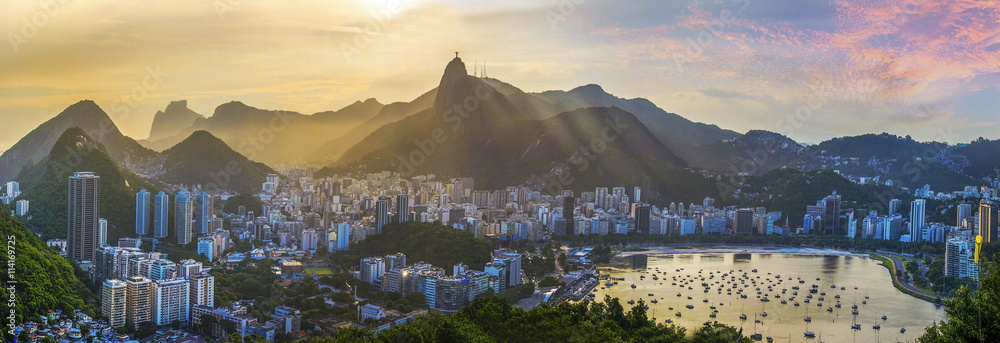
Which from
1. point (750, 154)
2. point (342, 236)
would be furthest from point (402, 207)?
point (750, 154)

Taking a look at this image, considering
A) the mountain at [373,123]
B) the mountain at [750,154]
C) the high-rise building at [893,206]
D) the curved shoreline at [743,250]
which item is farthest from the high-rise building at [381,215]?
the mountain at [750,154]

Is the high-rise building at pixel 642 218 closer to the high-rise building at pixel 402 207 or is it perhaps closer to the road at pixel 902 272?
the road at pixel 902 272

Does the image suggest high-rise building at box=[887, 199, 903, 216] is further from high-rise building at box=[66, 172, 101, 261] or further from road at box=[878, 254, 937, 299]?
high-rise building at box=[66, 172, 101, 261]

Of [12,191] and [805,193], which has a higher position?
[805,193]

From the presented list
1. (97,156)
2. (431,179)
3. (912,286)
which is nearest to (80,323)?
(97,156)

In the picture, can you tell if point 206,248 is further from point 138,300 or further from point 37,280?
point 37,280

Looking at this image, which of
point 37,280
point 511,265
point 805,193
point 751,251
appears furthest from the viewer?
point 805,193

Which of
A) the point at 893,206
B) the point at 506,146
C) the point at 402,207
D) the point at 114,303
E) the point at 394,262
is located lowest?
the point at 114,303
